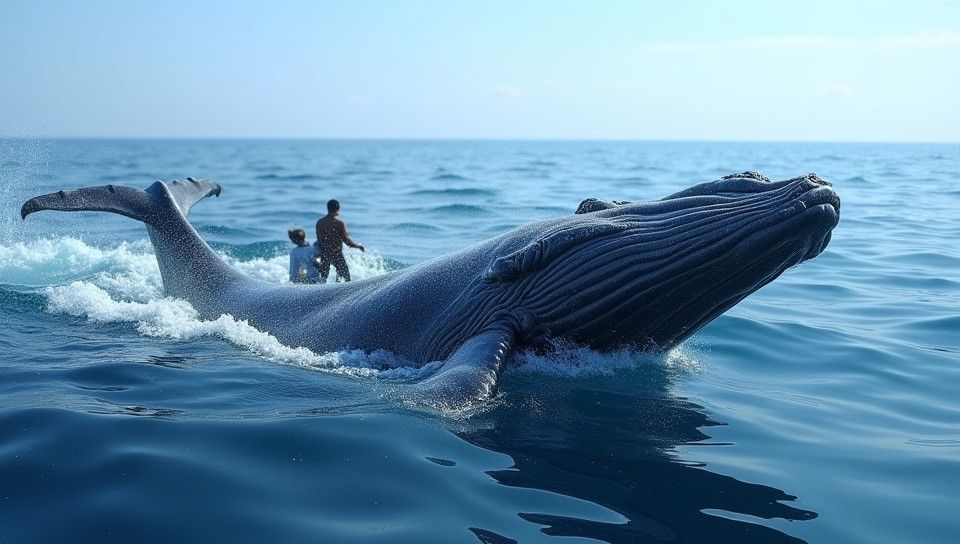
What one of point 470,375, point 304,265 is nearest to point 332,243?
point 304,265

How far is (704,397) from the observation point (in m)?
9.07

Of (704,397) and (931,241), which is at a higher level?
(931,241)

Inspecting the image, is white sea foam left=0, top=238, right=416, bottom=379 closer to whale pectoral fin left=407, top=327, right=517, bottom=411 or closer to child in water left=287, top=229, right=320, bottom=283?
whale pectoral fin left=407, top=327, right=517, bottom=411

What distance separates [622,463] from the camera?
6.72m

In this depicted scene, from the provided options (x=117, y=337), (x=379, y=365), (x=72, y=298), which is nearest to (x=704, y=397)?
(x=379, y=365)

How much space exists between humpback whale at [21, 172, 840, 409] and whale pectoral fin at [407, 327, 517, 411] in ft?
0.05

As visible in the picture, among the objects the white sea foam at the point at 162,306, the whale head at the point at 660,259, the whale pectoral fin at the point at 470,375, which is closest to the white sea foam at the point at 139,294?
the white sea foam at the point at 162,306

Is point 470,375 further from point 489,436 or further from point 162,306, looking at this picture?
point 162,306

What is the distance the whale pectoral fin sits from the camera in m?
7.27

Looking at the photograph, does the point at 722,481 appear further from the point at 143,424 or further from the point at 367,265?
the point at 367,265

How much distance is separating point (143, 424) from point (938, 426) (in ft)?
23.9

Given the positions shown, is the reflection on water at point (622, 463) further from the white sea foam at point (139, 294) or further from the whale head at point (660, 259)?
the white sea foam at point (139, 294)

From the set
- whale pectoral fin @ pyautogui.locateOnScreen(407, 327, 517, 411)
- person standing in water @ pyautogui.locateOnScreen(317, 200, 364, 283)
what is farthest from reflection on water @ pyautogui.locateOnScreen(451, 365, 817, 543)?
person standing in water @ pyautogui.locateOnScreen(317, 200, 364, 283)

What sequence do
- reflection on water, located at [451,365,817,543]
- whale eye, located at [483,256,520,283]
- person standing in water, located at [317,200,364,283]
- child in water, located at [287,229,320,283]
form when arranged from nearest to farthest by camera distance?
reflection on water, located at [451,365,817,543] < whale eye, located at [483,256,520,283] < child in water, located at [287,229,320,283] < person standing in water, located at [317,200,364,283]
